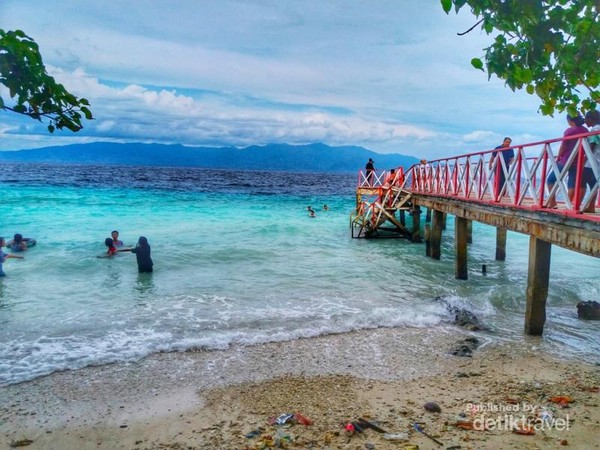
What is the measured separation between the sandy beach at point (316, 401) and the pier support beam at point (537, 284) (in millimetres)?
928

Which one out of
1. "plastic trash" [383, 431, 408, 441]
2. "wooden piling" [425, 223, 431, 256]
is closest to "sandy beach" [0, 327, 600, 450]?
"plastic trash" [383, 431, 408, 441]

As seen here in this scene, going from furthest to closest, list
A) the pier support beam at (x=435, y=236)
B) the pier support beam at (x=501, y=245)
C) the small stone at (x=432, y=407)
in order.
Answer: the pier support beam at (x=501, y=245) → the pier support beam at (x=435, y=236) → the small stone at (x=432, y=407)

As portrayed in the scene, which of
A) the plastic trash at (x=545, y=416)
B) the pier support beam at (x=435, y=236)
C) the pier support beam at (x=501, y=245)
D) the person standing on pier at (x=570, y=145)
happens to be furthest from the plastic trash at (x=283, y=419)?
the pier support beam at (x=501, y=245)

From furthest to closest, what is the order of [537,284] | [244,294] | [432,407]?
[244,294]
[537,284]
[432,407]

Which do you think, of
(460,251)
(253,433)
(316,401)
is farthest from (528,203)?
(253,433)

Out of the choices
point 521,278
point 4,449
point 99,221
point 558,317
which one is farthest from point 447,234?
point 4,449

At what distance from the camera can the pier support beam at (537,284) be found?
8.93 metres

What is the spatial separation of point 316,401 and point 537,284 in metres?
5.63

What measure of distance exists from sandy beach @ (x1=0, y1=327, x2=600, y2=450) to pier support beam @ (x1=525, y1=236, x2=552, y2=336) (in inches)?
36.5

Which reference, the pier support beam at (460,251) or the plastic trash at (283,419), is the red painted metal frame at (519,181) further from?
the plastic trash at (283,419)

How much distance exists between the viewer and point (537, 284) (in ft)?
29.9

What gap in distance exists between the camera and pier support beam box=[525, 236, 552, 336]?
893 centimetres

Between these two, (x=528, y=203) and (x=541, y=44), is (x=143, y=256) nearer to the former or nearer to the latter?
(x=528, y=203)

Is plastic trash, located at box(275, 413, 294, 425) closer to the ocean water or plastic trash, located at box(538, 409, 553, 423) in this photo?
the ocean water
